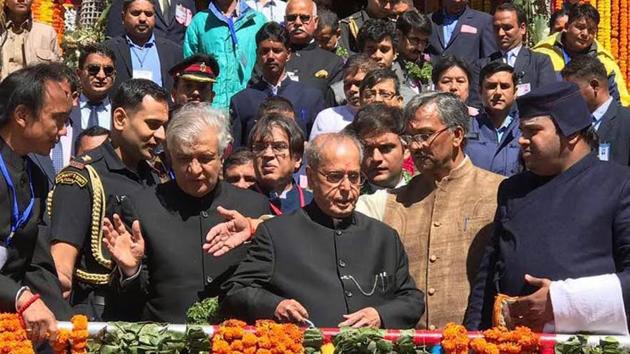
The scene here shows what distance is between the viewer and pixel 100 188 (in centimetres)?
686

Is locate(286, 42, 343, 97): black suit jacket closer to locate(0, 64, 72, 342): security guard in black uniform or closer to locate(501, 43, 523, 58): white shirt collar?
locate(501, 43, 523, 58): white shirt collar

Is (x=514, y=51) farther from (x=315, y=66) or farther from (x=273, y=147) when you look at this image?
(x=273, y=147)

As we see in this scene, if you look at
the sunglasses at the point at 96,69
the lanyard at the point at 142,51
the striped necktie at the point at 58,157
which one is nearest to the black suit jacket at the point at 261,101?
the sunglasses at the point at 96,69

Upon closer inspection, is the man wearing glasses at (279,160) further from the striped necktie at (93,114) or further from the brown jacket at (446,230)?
the striped necktie at (93,114)

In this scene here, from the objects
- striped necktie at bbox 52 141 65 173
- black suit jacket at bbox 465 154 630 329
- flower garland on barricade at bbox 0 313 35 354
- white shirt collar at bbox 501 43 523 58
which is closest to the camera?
flower garland on barricade at bbox 0 313 35 354

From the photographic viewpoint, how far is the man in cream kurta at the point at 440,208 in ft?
22.1

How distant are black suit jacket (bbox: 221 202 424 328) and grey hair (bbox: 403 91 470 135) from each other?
82 cm

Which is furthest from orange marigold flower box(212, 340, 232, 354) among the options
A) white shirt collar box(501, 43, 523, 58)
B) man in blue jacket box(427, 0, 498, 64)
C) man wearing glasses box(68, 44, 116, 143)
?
man in blue jacket box(427, 0, 498, 64)

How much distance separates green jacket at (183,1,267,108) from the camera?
11398mm

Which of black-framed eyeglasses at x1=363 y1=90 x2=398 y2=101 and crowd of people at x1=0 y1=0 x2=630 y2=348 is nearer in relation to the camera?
crowd of people at x1=0 y1=0 x2=630 y2=348

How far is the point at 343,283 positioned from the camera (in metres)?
6.26

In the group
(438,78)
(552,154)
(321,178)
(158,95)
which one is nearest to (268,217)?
(321,178)

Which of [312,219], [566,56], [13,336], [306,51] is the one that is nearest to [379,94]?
[306,51]

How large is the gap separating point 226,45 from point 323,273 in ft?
18.4
